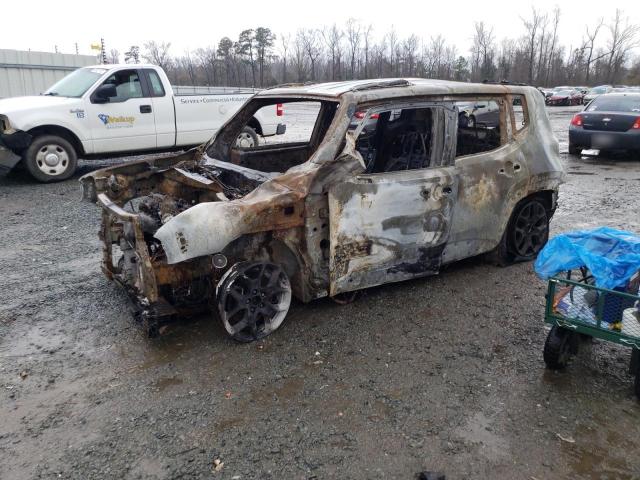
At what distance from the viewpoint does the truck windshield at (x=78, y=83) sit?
9.51m

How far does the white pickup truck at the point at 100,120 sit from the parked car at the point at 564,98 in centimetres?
3481

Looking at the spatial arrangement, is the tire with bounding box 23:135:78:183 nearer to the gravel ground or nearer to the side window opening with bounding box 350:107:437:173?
the gravel ground

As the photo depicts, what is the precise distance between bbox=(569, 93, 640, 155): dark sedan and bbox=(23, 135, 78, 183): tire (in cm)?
1085

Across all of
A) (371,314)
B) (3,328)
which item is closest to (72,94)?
(3,328)

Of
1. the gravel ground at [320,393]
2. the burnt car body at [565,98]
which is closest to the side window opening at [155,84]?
the gravel ground at [320,393]

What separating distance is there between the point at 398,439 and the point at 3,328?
317 cm

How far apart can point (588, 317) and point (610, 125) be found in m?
10.4

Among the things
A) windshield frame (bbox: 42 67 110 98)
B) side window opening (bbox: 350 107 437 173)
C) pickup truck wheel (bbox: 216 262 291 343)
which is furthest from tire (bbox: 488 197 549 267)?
windshield frame (bbox: 42 67 110 98)

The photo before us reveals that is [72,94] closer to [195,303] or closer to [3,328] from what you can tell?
[3,328]

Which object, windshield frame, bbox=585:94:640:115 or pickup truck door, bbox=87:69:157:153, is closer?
pickup truck door, bbox=87:69:157:153

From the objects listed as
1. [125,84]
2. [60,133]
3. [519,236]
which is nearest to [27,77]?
[125,84]

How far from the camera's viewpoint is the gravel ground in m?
2.75

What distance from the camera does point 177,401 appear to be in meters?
3.23

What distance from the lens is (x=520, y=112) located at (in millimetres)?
5180
